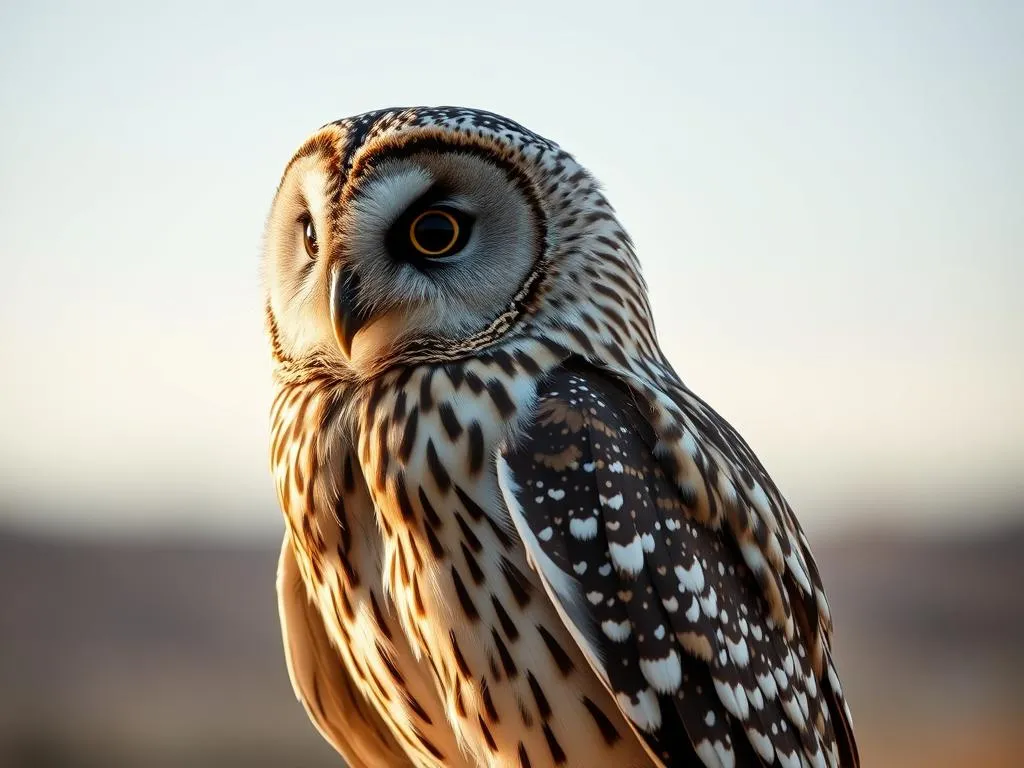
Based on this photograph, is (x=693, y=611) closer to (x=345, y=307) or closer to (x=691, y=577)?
(x=691, y=577)

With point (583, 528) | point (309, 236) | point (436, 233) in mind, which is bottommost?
point (583, 528)

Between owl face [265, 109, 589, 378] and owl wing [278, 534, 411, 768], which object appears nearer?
owl face [265, 109, 589, 378]

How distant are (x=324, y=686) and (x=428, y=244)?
2.81ft

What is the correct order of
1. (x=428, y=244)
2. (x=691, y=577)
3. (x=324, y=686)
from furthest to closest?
(x=324, y=686)
(x=428, y=244)
(x=691, y=577)

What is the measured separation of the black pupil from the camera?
5.93 ft

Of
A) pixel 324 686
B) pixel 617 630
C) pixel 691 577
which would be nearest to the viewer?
pixel 617 630

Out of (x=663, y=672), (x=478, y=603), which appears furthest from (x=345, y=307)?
(x=663, y=672)

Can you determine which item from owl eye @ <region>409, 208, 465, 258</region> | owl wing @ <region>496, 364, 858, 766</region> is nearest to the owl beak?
owl eye @ <region>409, 208, 465, 258</region>

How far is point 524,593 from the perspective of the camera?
5.31 feet

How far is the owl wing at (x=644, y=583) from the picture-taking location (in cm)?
158

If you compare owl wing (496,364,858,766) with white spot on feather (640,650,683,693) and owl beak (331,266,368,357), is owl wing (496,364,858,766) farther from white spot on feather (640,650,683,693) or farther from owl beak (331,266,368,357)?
owl beak (331,266,368,357)

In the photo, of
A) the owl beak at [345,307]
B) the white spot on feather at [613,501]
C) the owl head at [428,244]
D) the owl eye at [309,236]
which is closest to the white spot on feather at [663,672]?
the white spot on feather at [613,501]

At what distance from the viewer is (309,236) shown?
6.17 feet

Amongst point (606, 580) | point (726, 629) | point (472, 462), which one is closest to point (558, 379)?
point (472, 462)
